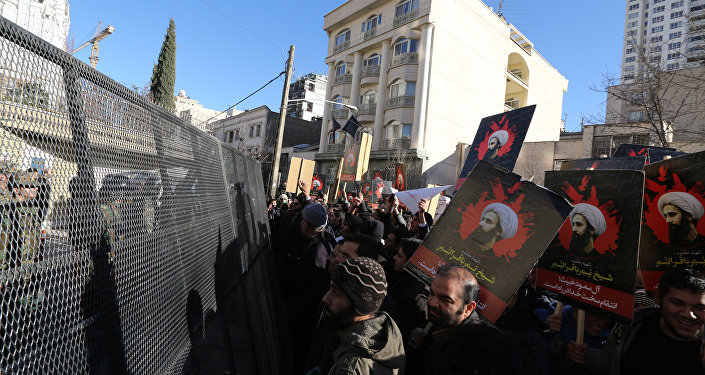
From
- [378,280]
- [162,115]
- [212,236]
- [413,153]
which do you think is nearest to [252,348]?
[212,236]

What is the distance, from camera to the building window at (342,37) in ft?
118

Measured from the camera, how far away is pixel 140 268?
172cm

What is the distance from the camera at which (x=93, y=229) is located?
1426 mm

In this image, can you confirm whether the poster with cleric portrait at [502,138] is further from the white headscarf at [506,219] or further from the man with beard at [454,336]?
the man with beard at [454,336]

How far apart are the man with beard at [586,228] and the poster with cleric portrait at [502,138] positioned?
184 centimetres

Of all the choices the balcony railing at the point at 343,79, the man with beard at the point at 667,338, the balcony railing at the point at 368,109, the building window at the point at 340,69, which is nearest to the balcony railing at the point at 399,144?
the balcony railing at the point at 368,109

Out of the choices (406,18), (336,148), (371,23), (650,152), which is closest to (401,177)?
(650,152)

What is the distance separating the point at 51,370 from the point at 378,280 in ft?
4.61

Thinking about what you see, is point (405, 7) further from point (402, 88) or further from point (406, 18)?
point (402, 88)

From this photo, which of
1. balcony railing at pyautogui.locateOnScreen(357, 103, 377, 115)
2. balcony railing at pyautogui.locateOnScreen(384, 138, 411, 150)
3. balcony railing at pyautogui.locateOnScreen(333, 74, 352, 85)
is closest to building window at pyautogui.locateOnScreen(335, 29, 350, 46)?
balcony railing at pyautogui.locateOnScreen(333, 74, 352, 85)

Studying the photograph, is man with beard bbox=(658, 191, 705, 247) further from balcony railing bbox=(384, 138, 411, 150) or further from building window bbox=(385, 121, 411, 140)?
building window bbox=(385, 121, 411, 140)

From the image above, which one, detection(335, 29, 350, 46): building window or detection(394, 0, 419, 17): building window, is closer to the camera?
detection(394, 0, 419, 17): building window

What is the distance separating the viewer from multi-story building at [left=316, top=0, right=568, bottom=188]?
29250mm

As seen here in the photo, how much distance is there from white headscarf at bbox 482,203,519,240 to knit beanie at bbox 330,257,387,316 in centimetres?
88
